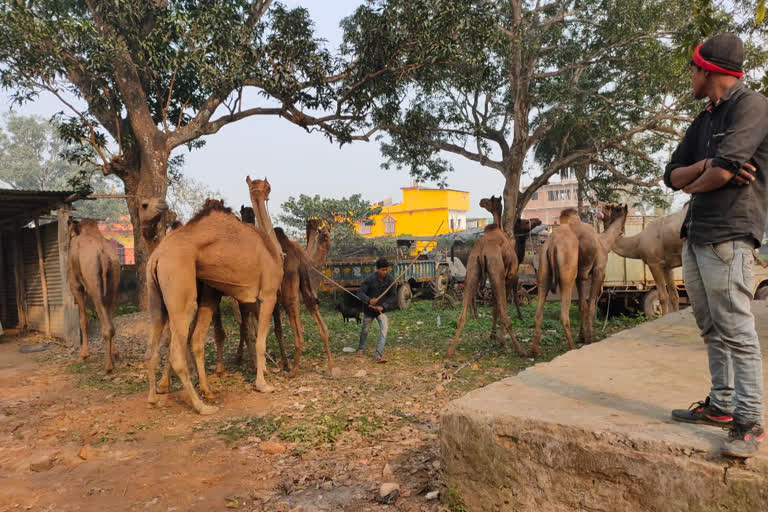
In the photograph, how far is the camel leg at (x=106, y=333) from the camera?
302 inches

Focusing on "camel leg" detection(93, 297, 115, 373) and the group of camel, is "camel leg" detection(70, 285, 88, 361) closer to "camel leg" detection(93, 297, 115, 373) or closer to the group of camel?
the group of camel

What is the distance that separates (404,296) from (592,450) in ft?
45.2

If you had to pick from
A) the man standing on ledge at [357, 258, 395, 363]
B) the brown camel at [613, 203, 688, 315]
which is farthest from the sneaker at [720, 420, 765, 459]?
the brown camel at [613, 203, 688, 315]

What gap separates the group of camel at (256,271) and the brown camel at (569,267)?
0.02m

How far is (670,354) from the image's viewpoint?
445 centimetres

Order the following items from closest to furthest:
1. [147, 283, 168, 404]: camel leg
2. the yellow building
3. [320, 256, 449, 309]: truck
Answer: [147, 283, 168, 404]: camel leg
[320, 256, 449, 309]: truck
the yellow building

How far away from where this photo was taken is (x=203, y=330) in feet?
20.6

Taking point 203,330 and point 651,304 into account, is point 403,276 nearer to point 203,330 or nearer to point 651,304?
point 651,304

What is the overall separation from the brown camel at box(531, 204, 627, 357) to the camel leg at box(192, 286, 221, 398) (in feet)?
15.9

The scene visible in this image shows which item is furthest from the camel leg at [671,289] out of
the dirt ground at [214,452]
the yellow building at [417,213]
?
the yellow building at [417,213]

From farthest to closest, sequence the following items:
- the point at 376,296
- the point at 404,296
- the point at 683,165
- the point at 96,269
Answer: the point at 404,296, the point at 96,269, the point at 376,296, the point at 683,165

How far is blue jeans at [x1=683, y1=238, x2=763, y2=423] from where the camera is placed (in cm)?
233

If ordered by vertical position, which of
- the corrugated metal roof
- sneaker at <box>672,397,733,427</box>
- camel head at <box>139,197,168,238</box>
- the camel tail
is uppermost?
the corrugated metal roof

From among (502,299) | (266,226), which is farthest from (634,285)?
(266,226)
